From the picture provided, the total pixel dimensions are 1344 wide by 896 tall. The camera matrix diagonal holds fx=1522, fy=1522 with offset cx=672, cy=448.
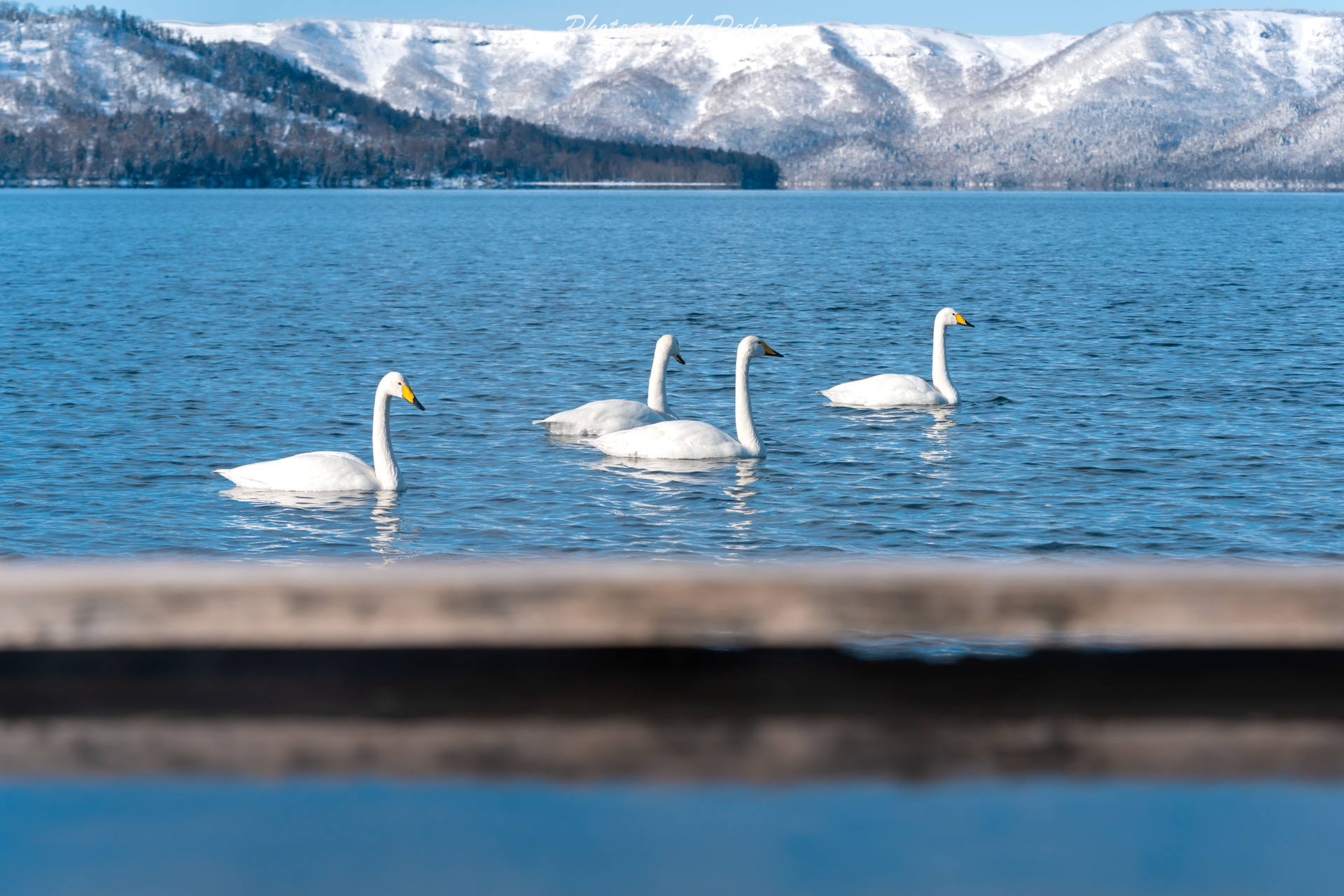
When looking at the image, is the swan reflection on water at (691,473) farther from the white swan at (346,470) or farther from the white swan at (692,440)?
the white swan at (346,470)

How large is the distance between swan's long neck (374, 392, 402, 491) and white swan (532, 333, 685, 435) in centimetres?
377

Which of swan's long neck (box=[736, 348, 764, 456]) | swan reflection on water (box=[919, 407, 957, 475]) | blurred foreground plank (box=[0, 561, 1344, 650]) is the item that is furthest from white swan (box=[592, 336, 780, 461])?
blurred foreground plank (box=[0, 561, 1344, 650])

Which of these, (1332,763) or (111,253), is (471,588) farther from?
(111,253)

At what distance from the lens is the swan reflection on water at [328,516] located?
1420 cm

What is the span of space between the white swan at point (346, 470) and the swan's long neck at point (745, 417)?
4.05 metres

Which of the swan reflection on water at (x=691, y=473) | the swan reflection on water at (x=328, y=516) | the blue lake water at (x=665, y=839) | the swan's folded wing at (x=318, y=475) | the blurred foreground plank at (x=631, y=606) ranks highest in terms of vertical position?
the blurred foreground plank at (x=631, y=606)

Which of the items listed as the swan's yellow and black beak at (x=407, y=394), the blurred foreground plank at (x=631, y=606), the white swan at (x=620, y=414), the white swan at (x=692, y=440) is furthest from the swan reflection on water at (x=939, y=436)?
the blurred foreground plank at (x=631, y=606)

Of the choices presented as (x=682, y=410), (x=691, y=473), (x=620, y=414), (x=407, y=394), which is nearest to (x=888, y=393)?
(x=682, y=410)

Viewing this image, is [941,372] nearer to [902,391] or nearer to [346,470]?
[902,391]

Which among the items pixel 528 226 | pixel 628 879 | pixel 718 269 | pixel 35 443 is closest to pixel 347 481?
pixel 35 443

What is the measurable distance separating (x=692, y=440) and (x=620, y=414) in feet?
5.86

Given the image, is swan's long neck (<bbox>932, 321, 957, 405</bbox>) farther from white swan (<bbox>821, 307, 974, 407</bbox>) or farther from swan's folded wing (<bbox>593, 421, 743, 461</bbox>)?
swan's folded wing (<bbox>593, 421, 743, 461</bbox>)

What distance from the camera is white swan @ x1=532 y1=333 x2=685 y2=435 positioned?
19078 mm

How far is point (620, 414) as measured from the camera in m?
19.0
